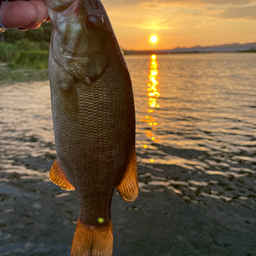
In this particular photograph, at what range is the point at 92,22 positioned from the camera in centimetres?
247

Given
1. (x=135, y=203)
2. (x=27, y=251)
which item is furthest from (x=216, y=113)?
(x=27, y=251)

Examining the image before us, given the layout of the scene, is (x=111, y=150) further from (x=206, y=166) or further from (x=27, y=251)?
(x=206, y=166)

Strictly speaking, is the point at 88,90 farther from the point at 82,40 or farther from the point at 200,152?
the point at 200,152

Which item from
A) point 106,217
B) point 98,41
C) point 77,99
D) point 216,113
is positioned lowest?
point 216,113

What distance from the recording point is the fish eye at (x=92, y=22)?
2.46m

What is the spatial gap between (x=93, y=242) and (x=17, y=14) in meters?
2.27

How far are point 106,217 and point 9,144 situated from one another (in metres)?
11.8

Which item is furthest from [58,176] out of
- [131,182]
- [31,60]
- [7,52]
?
[31,60]

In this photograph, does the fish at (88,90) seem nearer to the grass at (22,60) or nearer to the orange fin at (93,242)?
the orange fin at (93,242)

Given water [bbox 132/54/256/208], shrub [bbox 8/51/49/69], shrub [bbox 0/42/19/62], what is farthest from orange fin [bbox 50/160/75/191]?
shrub [bbox 0/42/19/62]

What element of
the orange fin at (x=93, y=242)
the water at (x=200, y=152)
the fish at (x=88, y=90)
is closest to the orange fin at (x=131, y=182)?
the fish at (x=88, y=90)

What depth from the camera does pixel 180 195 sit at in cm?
934

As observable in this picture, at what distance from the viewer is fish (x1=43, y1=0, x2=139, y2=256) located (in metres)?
2.44

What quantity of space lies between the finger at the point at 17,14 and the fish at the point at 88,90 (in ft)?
0.72
